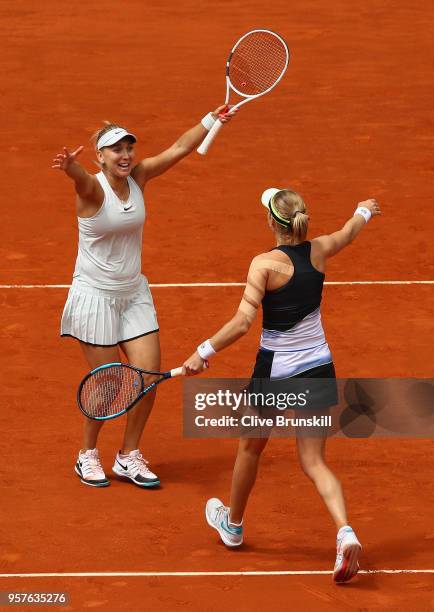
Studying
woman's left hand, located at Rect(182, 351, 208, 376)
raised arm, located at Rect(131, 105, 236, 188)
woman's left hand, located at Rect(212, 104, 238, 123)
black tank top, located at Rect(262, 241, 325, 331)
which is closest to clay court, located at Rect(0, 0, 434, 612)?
woman's left hand, located at Rect(182, 351, 208, 376)

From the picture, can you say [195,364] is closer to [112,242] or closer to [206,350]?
[206,350]

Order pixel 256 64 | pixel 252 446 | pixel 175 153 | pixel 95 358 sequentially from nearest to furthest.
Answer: pixel 252 446 < pixel 95 358 < pixel 175 153 < pixel 256 64

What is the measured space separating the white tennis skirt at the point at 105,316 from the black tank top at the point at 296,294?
149 cm

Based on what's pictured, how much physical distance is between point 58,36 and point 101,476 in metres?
10.3

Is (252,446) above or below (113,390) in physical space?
below

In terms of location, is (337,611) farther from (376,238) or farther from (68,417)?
(376,238)

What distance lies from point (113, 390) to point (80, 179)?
135 centimetres

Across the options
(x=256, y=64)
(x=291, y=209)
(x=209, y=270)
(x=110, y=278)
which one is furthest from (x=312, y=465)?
(x=209, y=270)

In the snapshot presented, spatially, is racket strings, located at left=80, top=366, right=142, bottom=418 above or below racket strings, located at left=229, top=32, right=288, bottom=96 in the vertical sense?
below

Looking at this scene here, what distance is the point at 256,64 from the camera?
11.3 m

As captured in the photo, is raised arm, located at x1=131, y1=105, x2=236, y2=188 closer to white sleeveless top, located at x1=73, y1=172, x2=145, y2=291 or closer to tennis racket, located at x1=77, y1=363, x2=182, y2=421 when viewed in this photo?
white sleeveless top, located at x1=73, y1=172, x2=145, y2=291

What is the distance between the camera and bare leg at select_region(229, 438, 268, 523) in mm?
8953

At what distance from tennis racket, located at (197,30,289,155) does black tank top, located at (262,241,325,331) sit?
263 centimetres

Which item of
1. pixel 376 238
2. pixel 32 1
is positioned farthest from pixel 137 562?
pixel 32 1
